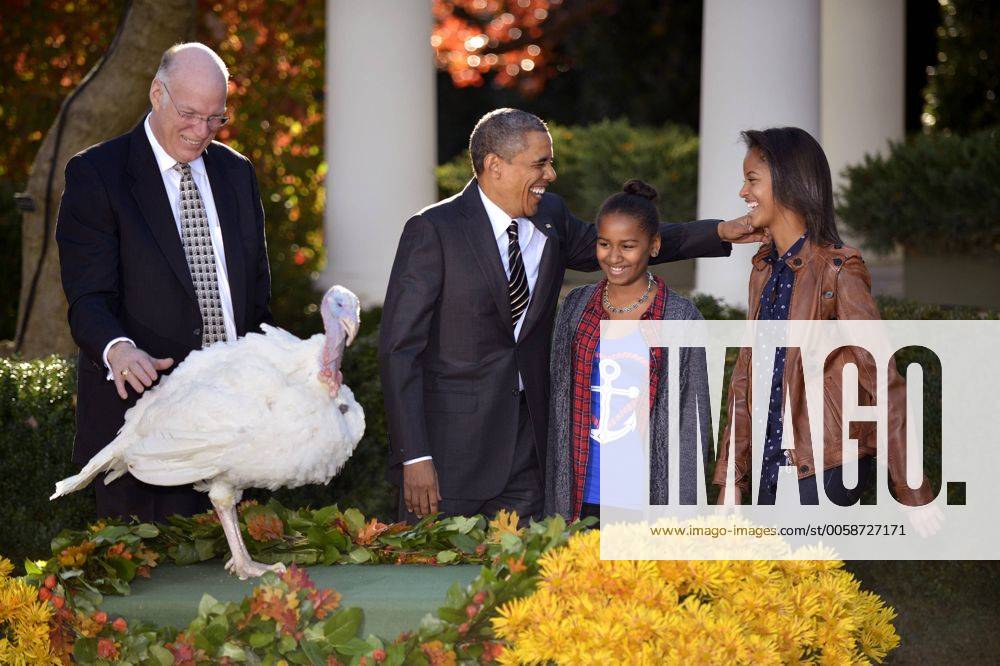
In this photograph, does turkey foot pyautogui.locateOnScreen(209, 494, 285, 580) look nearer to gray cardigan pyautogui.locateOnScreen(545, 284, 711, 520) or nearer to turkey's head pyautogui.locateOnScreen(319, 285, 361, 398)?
turkey's head pyautogui.locateOnScreen(319, 285, 361, 398)

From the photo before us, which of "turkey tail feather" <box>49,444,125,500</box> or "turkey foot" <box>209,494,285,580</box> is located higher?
"turkey tail feather" <box>49,444,125,500</box>

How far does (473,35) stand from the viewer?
14.1m

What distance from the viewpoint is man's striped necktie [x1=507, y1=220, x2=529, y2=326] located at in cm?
434

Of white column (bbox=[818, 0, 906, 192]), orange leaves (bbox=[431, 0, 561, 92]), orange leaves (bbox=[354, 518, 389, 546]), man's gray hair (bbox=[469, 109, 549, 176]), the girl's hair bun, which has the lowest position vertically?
orange leaves (bbox=[354, 518, 389, 546])

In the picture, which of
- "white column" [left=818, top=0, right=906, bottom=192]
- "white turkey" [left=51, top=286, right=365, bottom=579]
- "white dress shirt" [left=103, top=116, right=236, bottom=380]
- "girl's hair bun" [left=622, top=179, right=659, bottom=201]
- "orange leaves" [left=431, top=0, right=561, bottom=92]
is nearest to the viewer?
"white turkey" [left=51, top=286, right=365, bottom=579]

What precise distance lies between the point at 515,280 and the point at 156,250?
3.78 ft

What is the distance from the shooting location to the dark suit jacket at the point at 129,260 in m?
3.99

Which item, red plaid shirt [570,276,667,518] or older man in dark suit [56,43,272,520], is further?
red plaid shirt [570,276,667,518]

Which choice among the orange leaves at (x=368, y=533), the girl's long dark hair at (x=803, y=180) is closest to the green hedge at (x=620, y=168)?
the girl's long dark hair at (x=803, y=180)

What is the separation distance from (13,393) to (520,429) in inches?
99.1

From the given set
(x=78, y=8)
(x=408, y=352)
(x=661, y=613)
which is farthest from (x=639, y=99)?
(x=661, y=613)

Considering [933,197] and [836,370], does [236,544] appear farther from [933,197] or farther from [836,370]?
[933,197]

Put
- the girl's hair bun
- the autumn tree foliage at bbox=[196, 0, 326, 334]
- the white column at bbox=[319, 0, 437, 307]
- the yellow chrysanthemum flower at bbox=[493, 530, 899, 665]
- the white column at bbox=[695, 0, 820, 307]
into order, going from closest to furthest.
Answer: the yellow chrysanthemum flower at bbox=[493, 530, 899, 665] → the girl's hair bun → the white column at bbox=[695, 0, 820, 307] → the white column at bbox=[319, 0, 437, 307] → the autumn tree foliage at bbox=[196, 0, 326, 334]

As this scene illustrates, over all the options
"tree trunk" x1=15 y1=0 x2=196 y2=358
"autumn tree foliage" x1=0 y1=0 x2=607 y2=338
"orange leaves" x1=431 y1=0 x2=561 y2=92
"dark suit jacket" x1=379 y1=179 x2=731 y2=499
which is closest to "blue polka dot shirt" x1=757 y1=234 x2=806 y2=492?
"dark suit jacket" x1=379 y1=179 x2=731 y2=499
